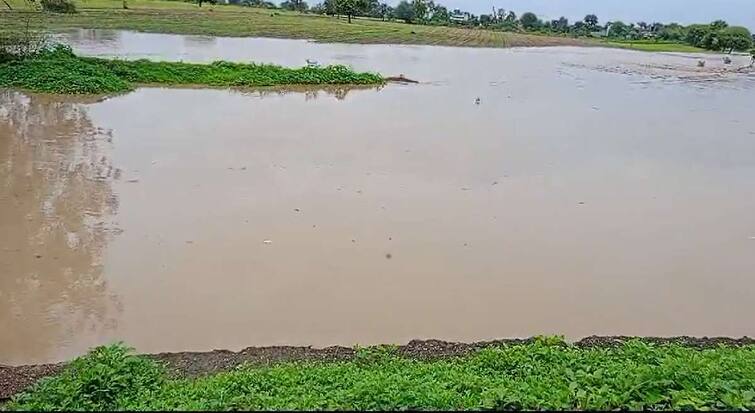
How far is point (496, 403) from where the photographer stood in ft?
11.0

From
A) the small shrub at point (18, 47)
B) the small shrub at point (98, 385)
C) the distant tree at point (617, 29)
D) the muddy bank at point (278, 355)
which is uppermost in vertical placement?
the distant tree at point (617, 29)

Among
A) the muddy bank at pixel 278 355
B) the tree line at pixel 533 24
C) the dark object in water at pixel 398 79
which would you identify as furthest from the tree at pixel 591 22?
the muddy bank at pixel 278 355

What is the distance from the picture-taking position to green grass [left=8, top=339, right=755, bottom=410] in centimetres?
336

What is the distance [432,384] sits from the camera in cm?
368

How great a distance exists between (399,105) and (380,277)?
10.4 m

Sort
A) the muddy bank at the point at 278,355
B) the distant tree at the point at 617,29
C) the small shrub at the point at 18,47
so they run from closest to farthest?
the muddy bank at the point at 278,355 → the small shrub at the point at 18,47 → the distant tree at the point at 617,29

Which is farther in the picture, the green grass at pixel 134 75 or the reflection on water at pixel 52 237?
the green grass at pixel 134 75

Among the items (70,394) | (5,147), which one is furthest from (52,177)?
(70,394)

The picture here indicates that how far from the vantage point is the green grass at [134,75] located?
15586 mm

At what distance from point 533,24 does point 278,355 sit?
66.9 meters

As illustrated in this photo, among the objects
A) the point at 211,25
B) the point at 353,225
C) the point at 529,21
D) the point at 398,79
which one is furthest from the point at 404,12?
the point at 353,225

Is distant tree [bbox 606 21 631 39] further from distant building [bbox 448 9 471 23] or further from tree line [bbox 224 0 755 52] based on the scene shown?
distant building [bbox 448 9 471 23]

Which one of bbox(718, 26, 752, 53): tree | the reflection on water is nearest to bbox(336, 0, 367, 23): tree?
bbox(718, 26, 752, 53): tree

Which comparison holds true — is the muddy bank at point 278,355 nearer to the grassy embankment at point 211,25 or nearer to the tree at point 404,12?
the grassy embankment at point 211,25
